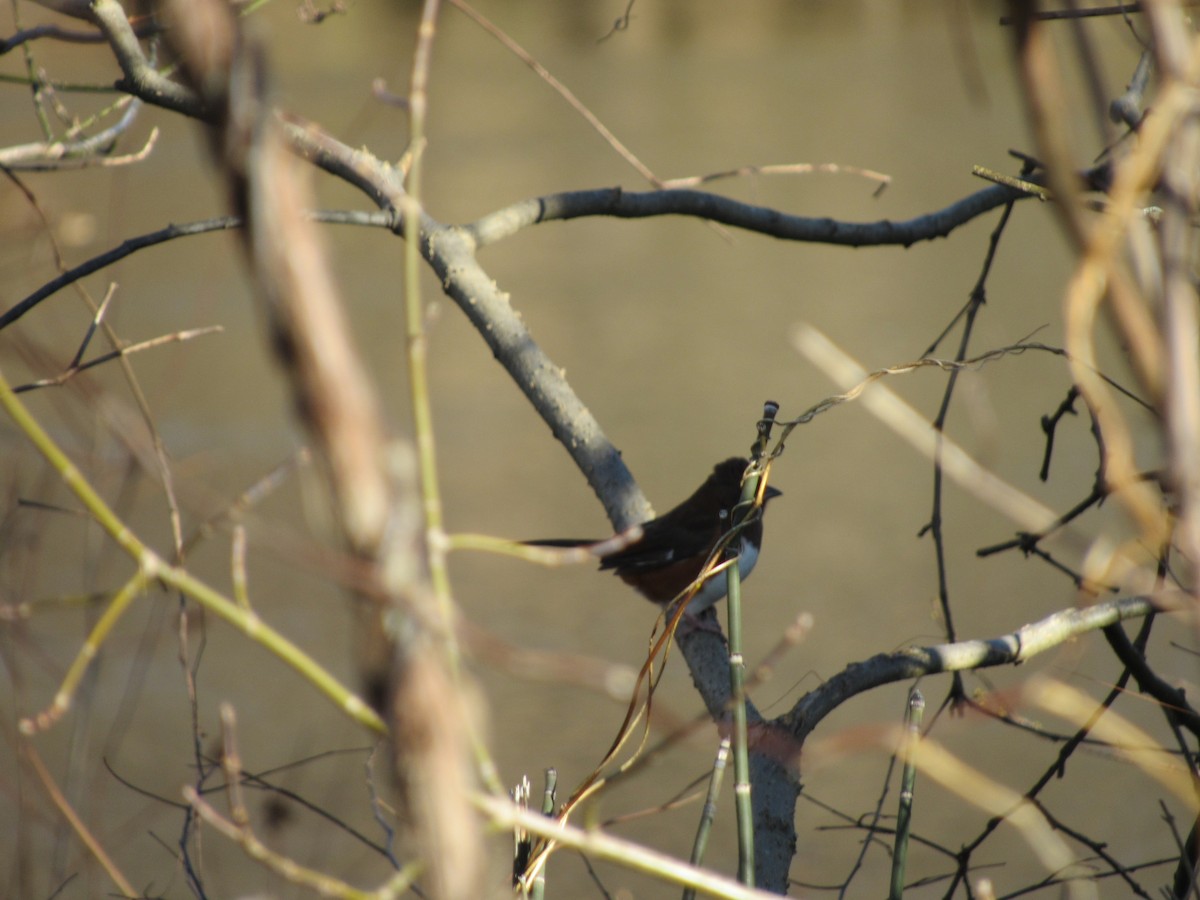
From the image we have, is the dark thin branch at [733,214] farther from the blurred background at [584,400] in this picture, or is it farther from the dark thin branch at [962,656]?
the dark thin branch at [962,656]

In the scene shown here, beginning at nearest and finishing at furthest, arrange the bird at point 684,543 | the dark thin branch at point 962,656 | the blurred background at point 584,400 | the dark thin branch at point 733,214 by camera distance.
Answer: the dark thin branch at point 962,656 < the dark thin branch at point 733,214 < the blurred background at point 584,400 < the bird at point 684,543

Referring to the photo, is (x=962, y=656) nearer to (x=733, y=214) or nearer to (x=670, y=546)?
(x=733, y=214)

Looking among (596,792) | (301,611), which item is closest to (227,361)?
(301,611)

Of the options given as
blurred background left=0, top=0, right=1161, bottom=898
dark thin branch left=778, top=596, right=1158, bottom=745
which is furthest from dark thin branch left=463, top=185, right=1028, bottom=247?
dark thin branch left=778, top=596, right=1158, bottom=745

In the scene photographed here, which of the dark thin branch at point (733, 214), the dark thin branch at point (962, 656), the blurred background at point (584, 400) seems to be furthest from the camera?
the blurred background at point (584, 400)

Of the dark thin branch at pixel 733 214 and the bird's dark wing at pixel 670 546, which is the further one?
the bird's dark wing at pixel 670 546

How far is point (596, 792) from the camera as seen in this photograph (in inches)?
49.5

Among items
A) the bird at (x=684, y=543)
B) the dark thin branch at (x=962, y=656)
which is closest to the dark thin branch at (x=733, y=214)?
the bird at (x=684, y=543)

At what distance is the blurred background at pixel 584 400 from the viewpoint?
3.10 metres

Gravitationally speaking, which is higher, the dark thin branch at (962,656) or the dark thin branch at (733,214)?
the dark thin branch at (733,214)

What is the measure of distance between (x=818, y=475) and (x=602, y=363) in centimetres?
236

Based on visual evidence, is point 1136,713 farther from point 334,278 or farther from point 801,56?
point 801,56

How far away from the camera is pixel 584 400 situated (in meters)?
8.66

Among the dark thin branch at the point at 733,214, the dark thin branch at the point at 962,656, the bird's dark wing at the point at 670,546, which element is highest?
the dark thin branch at the point at 733,214
